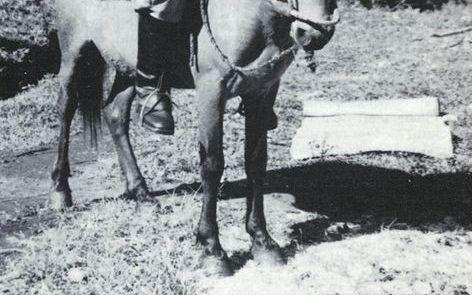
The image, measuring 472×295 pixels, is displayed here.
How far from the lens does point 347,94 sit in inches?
377

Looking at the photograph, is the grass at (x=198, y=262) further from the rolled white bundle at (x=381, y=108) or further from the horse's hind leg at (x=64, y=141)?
the rolled white bundle at (x=381, y=108)

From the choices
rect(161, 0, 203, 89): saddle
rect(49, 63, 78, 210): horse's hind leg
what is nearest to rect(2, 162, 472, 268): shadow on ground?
rect(49, 63, 78, 210): horse's hind leg

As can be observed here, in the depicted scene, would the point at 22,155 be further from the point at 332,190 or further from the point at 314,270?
the point at 314,270

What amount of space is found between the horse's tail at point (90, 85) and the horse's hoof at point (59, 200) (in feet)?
2.20

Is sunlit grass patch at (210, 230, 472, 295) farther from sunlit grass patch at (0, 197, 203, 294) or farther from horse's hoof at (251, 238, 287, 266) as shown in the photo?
sunlit grass patch at (0, 197, 203, 294)

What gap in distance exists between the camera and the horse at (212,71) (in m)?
3.81

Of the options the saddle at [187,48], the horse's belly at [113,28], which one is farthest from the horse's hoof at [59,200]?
the saddle at [187,48]

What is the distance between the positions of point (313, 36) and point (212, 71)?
0.83m

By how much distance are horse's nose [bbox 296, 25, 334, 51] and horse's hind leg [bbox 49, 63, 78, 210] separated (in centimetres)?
305

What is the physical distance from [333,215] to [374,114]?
2.58 meters

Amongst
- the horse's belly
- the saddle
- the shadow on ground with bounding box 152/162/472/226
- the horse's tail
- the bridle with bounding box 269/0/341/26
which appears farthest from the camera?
the horse's tail

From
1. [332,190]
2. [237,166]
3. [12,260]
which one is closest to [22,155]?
[237,166]

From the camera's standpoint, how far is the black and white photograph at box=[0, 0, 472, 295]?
3.96 meters

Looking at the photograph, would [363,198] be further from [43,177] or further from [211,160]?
[43,177]
